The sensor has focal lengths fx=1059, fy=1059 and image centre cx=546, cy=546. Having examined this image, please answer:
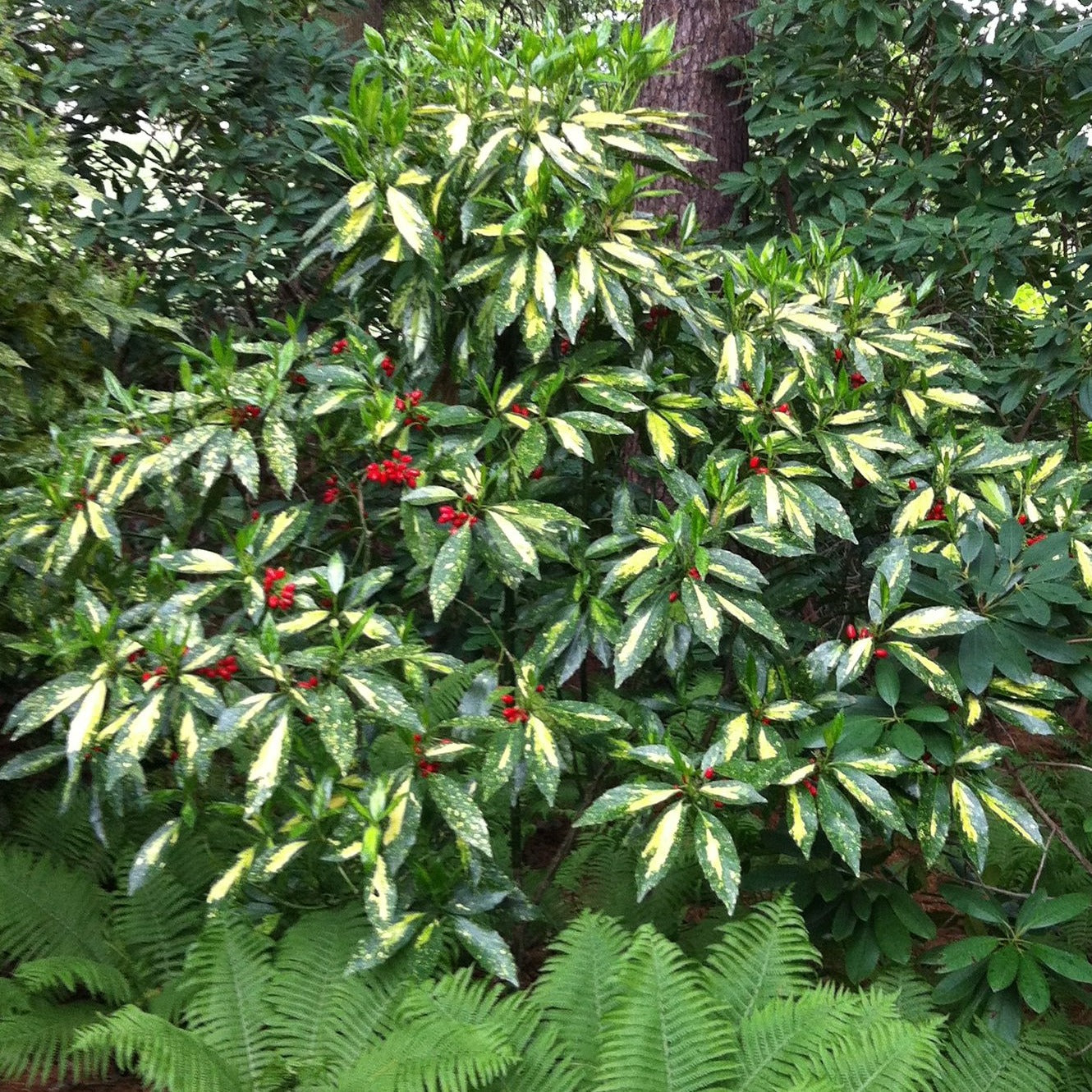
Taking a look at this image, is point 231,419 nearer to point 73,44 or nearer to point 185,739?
A: point 185,739

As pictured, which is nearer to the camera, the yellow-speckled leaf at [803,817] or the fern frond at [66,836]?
the yellow-speckled leaf at [803,817]

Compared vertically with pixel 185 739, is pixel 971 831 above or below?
below

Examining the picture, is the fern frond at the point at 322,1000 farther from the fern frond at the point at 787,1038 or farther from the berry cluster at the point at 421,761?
the fern frond at the point at 787,1038

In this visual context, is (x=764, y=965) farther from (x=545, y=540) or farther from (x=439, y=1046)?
(x=545, y=540)

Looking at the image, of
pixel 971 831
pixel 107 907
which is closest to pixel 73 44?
Result: pixel 107 907

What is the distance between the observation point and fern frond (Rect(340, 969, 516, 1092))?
1939 mm

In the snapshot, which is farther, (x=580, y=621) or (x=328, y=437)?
(x=328, y=437)

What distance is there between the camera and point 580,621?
7.37 feet

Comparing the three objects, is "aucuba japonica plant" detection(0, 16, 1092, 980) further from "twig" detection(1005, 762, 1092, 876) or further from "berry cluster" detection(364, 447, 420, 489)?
"twig" detection(1005, 762, 1092, 876)

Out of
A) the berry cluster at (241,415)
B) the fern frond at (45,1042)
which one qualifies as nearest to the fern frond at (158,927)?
the fern frond at (45,1042)

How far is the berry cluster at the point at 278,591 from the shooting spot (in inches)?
80.5

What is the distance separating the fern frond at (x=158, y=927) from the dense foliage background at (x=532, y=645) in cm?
1

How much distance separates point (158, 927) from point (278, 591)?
1.21m

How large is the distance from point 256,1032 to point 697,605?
4.53ft
